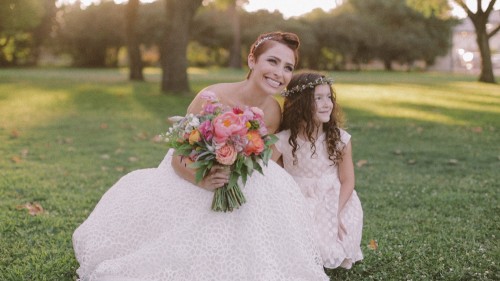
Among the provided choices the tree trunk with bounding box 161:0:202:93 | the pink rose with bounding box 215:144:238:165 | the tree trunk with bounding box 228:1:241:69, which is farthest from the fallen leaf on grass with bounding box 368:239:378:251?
the tree trunk with bounding box 228:1:241:69

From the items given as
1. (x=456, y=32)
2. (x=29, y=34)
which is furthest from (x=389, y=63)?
(x=29, y=34)

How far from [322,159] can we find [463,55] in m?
65.8

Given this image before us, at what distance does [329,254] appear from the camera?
4.10 m

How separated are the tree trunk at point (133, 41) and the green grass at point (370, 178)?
457 inches

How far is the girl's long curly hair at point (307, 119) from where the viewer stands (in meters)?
4.28

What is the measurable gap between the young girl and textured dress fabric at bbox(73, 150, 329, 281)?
0.43 metres

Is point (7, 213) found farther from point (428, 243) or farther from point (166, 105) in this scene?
point (166, 105)

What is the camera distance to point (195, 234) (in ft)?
11.6

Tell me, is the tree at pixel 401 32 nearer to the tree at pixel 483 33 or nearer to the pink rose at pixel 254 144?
the tree at pixel 483 33

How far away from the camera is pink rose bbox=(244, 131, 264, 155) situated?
3.30 m

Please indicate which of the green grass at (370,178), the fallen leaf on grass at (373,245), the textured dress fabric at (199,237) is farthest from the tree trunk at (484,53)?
the textured dress fabric at (199,237)

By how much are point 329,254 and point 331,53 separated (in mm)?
52407

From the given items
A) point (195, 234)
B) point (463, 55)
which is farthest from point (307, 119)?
point (463, 55)

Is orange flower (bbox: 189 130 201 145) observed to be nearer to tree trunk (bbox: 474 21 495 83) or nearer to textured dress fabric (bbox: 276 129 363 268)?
textured dress fabric (bbox: 276 129 363 268)
